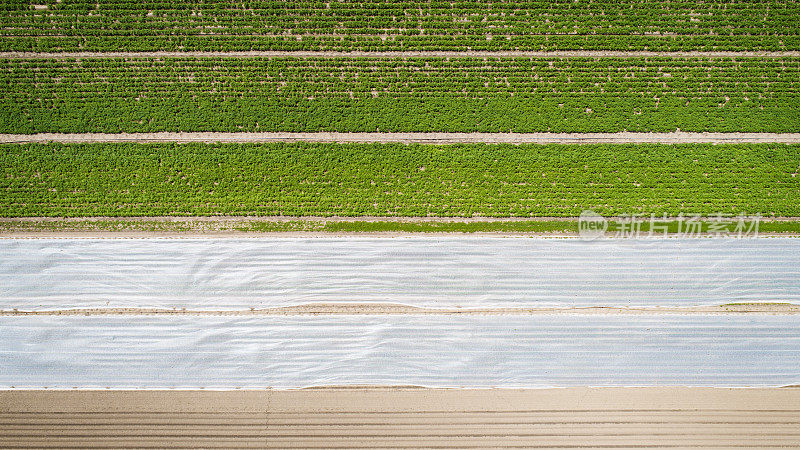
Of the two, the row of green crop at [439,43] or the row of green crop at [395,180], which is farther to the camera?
the row of green crop at [439,43]

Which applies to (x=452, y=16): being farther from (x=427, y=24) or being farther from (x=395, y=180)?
(x=395, y=180)

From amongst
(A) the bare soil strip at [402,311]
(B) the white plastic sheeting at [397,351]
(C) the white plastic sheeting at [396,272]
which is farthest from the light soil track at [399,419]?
(C) the white plastic sheeting at [396,272]

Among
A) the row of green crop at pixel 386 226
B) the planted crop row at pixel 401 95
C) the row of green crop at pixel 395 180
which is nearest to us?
the row of green crop at pixel 386 226

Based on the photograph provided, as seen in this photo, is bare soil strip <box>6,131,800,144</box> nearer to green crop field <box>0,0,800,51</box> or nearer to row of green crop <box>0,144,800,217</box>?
row of green crop <box>0,144,800,217</box>

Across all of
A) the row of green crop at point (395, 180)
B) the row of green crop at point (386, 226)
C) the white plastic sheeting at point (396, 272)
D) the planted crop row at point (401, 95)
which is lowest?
the white plastic sheeting at point (396, 272)

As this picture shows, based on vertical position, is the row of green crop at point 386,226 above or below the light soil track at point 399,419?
above

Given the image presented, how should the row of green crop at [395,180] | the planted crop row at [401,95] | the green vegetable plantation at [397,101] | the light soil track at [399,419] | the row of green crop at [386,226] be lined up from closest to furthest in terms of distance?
the light soil track at [399,419], the row of green crop at [386,226], the row of green crop at [395,180], the green vegetable plantation at [397,101], the planted crop row at [401,95]

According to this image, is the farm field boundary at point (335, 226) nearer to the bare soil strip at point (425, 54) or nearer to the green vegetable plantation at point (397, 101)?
the green vegetable plantation at point (397, 101)
